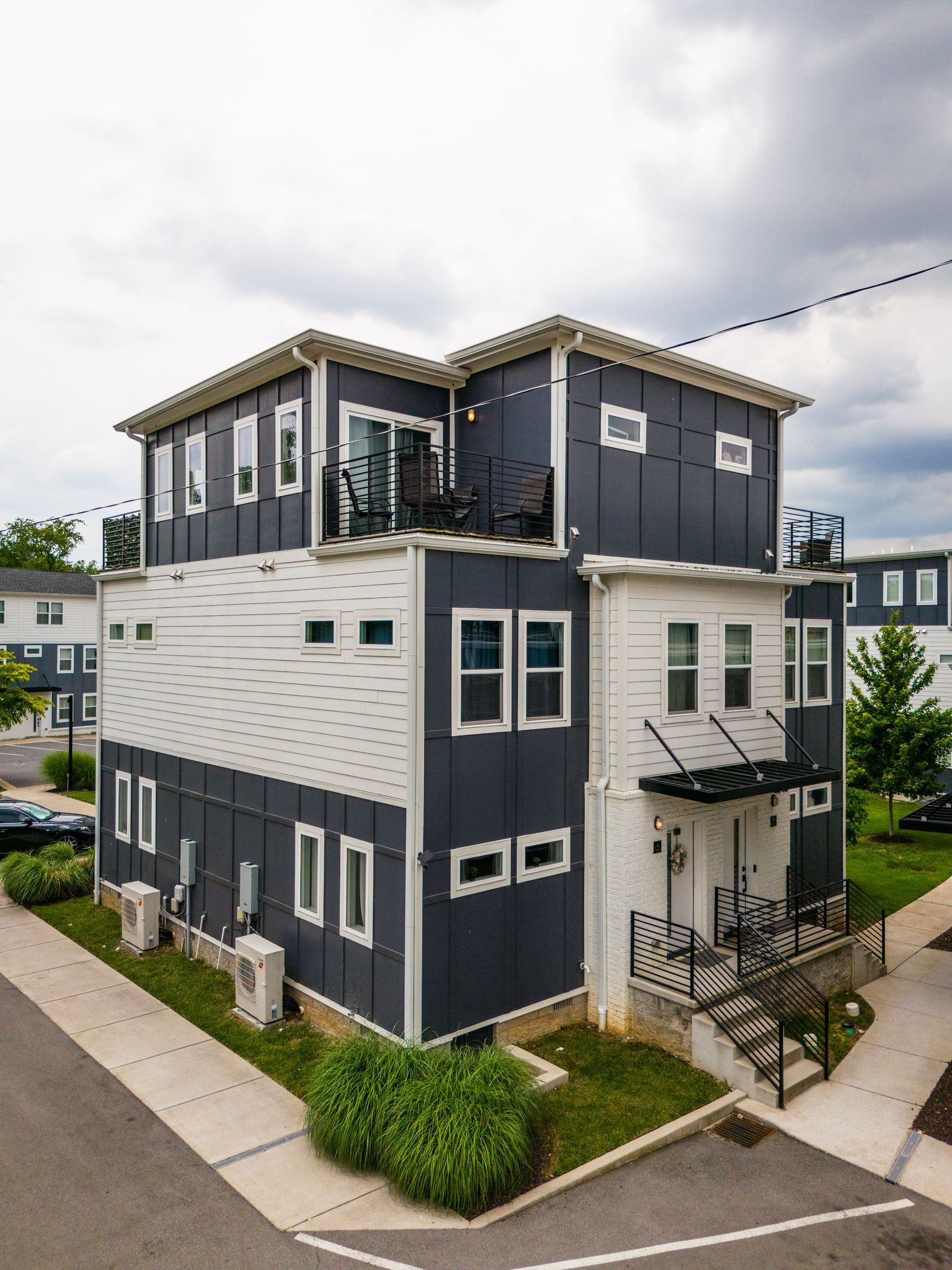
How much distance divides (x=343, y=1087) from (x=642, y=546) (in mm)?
8536

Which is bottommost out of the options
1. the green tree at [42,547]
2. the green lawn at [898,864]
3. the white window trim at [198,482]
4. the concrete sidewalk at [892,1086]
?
the green lawn at [898,864]

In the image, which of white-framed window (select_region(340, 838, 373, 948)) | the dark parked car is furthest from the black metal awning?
the dark parked car

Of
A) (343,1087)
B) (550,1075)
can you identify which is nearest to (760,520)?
(550,1075)

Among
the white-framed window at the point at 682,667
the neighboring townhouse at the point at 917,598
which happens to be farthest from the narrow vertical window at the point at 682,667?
the neighboring townhouse at the point at 917,598

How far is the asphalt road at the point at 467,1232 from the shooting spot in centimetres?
722

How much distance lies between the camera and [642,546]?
1303 centimetres

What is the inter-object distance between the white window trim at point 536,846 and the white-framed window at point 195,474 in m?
8.35

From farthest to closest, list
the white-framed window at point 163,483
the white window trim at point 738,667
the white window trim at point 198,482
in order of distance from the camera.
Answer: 1. the white-framed window at point 163,483
2. the white window trim at point 198,482
3. the white window trim at point 738,667

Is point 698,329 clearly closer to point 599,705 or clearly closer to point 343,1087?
point 599,705

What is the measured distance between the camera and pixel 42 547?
6912 centimetres

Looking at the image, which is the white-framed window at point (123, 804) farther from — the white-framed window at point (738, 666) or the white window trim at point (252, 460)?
the white-framed window at point (738, 666)

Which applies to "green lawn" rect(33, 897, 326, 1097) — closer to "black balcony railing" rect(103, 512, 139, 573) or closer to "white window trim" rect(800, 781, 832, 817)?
"black balcony railing" rect(103, 512, 139, 573)

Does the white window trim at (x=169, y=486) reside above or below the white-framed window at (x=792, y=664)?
above

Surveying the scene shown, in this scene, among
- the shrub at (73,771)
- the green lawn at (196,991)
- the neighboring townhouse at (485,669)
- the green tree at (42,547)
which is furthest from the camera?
the green tree at (42,547)
